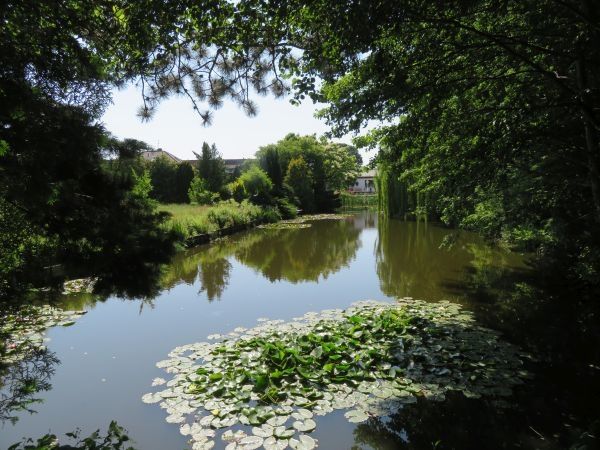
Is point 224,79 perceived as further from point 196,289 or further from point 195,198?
point 195,198

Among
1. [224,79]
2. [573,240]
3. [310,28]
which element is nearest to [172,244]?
[224,79]

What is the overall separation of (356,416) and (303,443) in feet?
2.26

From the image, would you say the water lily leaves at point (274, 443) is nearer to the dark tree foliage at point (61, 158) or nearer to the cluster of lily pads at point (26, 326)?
the dark tree foliage at point (61, 158)

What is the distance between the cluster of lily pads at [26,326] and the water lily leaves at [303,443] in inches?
126

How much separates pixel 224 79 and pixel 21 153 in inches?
76.4

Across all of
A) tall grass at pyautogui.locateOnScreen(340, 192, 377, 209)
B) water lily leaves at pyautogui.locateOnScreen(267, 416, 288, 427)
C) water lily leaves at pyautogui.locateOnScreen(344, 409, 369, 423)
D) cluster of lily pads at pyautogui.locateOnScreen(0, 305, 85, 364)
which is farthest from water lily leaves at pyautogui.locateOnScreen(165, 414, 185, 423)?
tall grass at pyautogui.locateOnScreen(340, 192, 377, 209)

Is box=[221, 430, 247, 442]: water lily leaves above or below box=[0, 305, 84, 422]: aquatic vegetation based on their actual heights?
below

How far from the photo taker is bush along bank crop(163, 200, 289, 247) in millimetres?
15641

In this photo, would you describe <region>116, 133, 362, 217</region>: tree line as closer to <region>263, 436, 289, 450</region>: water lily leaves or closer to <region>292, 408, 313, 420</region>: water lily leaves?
<region>292, 408, 313, 420</region>: water lily leaves

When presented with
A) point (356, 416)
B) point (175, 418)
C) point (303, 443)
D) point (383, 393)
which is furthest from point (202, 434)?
point (383, 393)

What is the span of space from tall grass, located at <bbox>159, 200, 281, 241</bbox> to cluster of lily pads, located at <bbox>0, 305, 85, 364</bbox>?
17.6 ft

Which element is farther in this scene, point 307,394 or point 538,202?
point 538,202

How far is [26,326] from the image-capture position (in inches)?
250

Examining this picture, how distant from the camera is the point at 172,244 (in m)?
3.51
